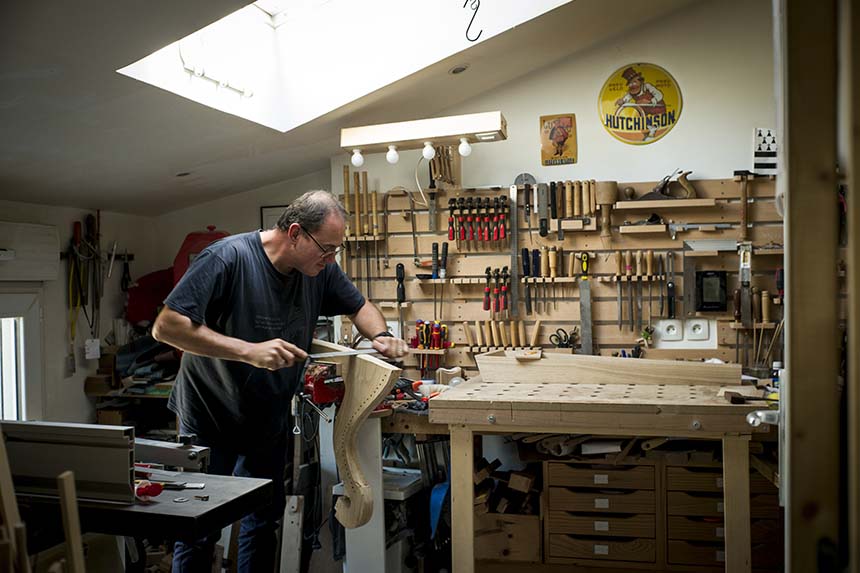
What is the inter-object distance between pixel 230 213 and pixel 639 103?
283cm

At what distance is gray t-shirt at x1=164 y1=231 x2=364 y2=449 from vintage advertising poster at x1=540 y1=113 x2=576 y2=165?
2154 millimetres

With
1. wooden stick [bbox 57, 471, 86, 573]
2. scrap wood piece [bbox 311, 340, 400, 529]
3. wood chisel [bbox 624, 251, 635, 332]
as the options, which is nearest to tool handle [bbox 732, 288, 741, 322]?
wood chisel [bbox 624, 251, 635, 332]

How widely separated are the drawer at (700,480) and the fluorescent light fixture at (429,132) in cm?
198

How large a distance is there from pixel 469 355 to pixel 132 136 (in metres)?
2.33

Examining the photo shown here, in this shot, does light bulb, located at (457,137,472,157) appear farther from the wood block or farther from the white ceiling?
the wood block

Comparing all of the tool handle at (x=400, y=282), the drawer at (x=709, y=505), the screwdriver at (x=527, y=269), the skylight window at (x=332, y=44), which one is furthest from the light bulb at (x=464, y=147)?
the drawer at (x=709, y=505)

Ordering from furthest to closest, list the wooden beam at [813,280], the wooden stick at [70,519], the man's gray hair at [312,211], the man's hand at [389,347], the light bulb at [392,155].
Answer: the light bulb at [392,155]
the man's hand at [389,347]
the man's gray hair at [312,211]
the wooden stick at [70,519]
the wooden beam at [813,280]

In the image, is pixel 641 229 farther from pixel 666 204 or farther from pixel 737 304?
pixel 737 304

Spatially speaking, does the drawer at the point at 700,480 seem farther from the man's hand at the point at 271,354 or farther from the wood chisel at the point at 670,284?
the man's hand at the point at 271,354

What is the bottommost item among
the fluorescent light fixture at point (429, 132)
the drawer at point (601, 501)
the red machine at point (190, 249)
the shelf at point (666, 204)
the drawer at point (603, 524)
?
the drawer at point (603, 524)

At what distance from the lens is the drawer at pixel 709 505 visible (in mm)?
3625

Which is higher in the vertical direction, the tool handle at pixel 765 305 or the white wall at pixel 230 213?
the white wall at pixel 230 213

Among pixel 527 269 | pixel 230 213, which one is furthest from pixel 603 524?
pixel 230 213

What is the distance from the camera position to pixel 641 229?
4.49 meters
